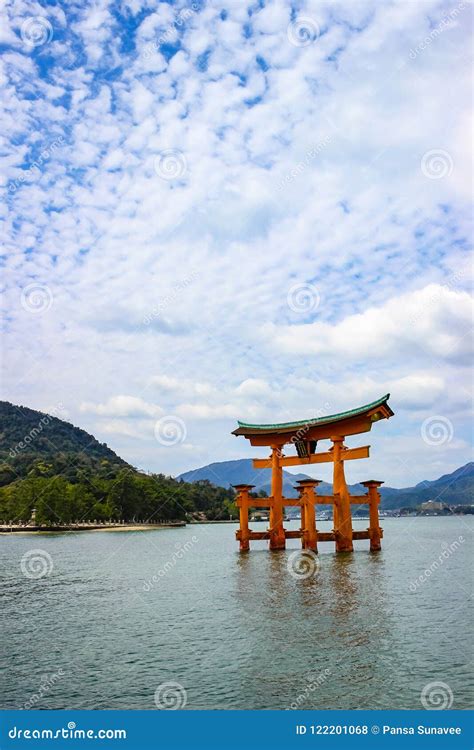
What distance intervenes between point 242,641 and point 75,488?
260 feet

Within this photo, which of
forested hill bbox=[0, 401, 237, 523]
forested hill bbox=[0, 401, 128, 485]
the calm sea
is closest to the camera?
the calm sea

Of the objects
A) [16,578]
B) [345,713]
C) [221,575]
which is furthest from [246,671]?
[16,578]

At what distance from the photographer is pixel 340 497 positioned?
3083 cm

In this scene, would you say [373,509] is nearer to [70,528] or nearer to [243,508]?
[243,508]

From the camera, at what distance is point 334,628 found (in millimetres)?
13875

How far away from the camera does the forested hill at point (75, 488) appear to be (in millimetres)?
82562

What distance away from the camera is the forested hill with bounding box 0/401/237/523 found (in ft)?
271

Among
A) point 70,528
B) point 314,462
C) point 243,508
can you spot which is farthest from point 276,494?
point 70,528

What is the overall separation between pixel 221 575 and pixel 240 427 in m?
10.1

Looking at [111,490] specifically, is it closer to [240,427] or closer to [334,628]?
[240,427]

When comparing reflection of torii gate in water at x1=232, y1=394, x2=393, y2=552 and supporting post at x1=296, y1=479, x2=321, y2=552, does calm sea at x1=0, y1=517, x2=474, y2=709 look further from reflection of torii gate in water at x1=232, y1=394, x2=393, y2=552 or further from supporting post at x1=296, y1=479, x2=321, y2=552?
reflection of torii gate in water at x1=232, y1=394, x2=393, y2=552

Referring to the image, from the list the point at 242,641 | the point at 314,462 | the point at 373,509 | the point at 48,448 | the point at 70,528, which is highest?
the point at 48,448

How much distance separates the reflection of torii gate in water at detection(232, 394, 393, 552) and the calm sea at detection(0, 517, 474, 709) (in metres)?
6.05

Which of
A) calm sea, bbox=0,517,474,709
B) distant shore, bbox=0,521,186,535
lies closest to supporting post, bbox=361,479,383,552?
calm sea, bbox=0,517,474,709
